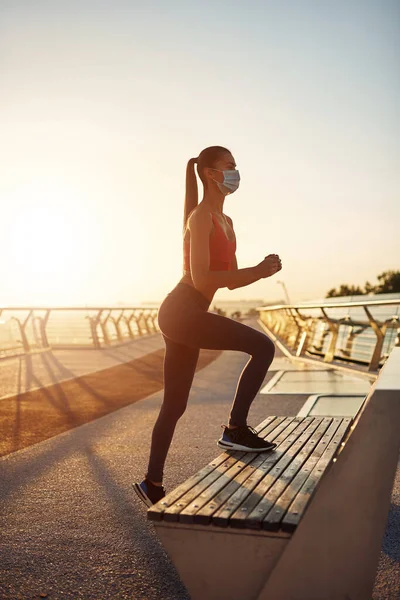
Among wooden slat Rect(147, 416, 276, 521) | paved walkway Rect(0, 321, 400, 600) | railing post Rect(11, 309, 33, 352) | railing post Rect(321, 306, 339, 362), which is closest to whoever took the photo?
wooden slat Rect(147, 416, 276, 521)

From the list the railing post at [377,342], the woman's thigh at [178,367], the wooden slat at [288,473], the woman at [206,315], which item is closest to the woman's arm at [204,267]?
the woman at [206,315]

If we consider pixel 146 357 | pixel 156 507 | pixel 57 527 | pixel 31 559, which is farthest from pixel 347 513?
Answer: pixel 146 357

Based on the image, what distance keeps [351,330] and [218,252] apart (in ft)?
38.3

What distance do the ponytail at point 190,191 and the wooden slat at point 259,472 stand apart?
4.30 feet

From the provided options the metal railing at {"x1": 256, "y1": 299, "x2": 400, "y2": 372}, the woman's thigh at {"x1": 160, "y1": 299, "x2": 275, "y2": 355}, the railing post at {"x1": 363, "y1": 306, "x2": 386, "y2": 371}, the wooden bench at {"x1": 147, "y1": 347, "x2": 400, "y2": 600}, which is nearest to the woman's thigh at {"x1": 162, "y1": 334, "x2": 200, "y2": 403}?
the woman's thigh at {"x1": 160, "y1": 299, "x2": 275, "y2": 355}

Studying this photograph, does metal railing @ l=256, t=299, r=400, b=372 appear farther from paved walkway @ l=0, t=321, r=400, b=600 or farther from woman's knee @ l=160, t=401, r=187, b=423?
woman's knee @ l=160, t=401, r=187, b=423

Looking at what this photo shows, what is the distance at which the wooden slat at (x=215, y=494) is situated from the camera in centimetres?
227

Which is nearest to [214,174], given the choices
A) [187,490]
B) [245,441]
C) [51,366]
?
[245,441]

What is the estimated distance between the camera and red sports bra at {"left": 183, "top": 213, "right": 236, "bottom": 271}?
10.6 feet

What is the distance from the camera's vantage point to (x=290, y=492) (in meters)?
2.51

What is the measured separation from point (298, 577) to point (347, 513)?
0.28 m

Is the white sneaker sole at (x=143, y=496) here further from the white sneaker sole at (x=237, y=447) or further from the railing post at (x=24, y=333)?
the railing post at (x=24, y=333)

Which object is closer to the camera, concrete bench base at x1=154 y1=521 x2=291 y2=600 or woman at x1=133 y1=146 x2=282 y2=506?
concrete bench base at x1=154 y1=521 x2=291 y2=600

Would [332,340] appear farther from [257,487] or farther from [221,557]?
[221,557]
